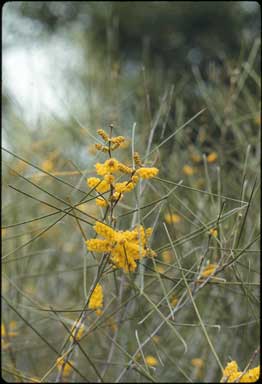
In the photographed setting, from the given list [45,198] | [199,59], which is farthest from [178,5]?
[45,198]

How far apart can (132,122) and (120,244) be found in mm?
1166

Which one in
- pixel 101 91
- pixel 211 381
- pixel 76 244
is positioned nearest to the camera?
pixel 211 381

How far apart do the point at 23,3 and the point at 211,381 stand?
2.45 meters

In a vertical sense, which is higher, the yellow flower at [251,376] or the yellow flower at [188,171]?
the yellow flower at [188,171]

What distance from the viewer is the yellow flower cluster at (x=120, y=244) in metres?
0.67

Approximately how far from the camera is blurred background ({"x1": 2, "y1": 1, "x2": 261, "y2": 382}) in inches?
52.1

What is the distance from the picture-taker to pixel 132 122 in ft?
5.93

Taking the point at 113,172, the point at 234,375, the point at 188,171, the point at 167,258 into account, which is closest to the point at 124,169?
the point at 113,172

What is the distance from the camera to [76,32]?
357 centimetres

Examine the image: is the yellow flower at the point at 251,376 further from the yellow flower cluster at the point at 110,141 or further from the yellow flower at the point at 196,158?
the yellow flower at the point at 196,158

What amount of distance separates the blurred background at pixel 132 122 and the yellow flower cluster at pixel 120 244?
34cm

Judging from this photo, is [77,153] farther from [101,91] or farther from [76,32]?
[76,32]

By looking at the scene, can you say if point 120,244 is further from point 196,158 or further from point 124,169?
point 196,158

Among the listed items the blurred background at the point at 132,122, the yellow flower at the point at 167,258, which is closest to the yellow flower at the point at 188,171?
the blurred background at the point at 132,122
